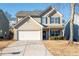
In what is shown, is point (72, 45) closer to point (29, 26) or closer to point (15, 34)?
point (15, 34)

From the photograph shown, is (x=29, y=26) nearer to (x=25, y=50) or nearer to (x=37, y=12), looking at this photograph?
(x=37, y=12)

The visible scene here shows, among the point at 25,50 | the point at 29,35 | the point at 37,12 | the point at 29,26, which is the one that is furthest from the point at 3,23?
the point at 25,50

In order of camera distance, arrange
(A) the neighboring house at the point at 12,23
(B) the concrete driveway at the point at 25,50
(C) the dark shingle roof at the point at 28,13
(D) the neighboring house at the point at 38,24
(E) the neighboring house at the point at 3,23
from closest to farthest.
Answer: (B) the concrete driveway at the point at 25,50 < (D) the neighboring house at the point at 38,24 < (E) the neighboring house at the point at 3,23 < (A) the neighboring house at the point at 12,23 < (C) the dark shingle roof at the point at 28,13

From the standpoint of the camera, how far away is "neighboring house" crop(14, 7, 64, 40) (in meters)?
22.1

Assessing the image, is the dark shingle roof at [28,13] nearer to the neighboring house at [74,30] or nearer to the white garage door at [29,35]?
the white garage door at [29,35]

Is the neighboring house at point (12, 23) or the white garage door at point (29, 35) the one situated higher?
the neighboring house at point (12, 23)

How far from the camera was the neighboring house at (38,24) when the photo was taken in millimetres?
22109

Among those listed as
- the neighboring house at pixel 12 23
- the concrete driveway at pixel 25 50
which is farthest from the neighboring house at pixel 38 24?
the concrete driveway at pixel 25 50

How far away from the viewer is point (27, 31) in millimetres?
23062

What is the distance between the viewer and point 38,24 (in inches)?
971

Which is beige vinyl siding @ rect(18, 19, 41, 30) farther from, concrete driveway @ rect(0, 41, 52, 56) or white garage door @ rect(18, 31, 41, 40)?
concrete driveway @ rect(0, 41, 52, 56)

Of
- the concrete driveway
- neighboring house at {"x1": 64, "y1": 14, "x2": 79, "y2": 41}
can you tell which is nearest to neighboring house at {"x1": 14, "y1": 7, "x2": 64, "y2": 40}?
neighboring house at {"x1": 64, "y1": 14, "x2": 79, "y2": 41}

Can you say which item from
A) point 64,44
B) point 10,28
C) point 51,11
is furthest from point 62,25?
point 64,44

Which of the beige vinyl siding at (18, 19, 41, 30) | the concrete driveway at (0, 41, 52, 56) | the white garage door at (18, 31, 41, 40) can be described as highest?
the beige vinyl siding at (18, 19, 41, 30)
